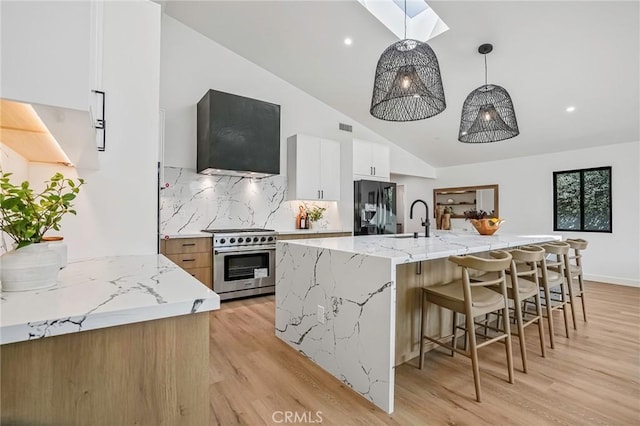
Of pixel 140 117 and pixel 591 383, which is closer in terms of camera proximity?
pixel 140 117

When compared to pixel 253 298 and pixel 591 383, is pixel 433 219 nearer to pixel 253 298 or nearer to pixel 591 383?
pixel 253 298

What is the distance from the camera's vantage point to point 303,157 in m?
4.85

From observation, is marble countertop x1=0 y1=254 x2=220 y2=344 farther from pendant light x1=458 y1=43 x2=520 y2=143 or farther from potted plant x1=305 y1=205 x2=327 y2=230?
potted plant x1=305 y1=205 x2=327 y2=230

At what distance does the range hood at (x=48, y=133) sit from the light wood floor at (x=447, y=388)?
5.07ft

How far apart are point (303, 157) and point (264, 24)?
73.5 inches

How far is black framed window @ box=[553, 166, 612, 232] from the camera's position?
16.7ft

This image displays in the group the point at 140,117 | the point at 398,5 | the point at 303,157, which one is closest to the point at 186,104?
the point at 303,157

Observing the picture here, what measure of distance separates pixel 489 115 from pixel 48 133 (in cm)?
332

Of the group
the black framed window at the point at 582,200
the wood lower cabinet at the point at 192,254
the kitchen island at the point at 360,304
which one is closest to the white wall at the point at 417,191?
the black framed window at the point at 582,200

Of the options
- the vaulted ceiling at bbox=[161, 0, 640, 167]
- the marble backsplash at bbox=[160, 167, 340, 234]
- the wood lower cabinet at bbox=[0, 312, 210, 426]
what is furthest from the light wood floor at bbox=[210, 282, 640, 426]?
the vaulted ceiling at bbox=[161, 0, 640, 167]

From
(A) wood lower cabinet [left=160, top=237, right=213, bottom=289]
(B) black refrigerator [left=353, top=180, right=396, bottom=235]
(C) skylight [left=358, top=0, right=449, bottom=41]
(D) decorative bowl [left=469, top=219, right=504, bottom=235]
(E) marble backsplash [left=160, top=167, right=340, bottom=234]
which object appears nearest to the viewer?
(D) decorative bowl [left=469, top=219, right=504, bottom=235]

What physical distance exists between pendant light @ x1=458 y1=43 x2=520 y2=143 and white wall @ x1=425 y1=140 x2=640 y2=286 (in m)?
3.42

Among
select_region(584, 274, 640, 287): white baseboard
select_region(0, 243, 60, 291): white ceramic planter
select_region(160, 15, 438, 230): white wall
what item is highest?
select_region(160, 15, 438, 230): white wall

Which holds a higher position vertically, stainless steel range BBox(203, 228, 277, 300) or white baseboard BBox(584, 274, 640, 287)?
stainless steel range BBox(203, 228, 277, 300)
